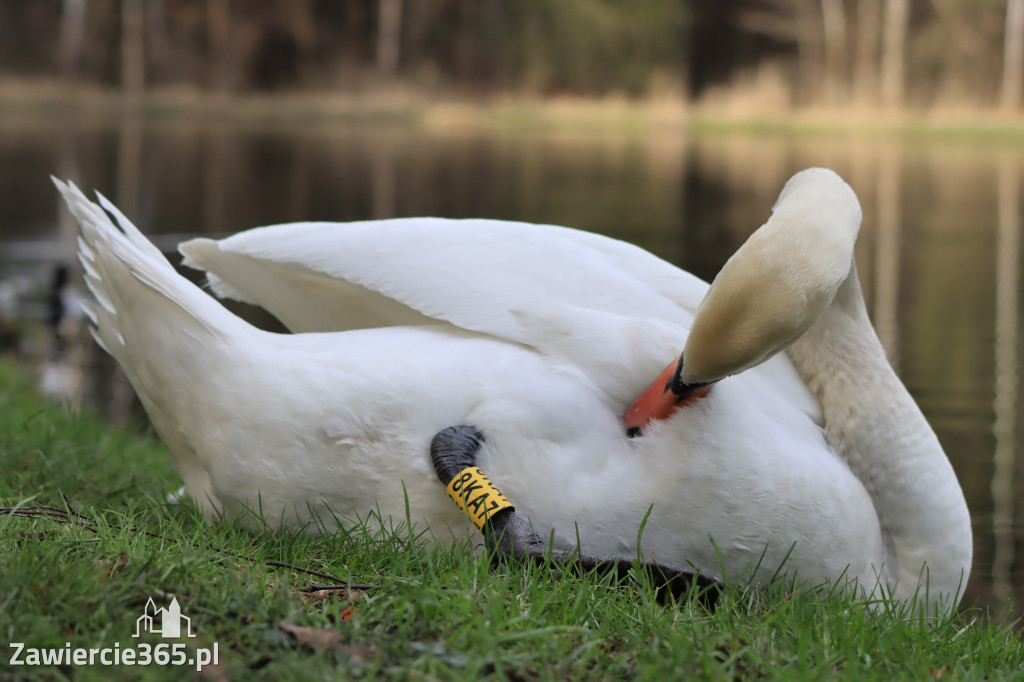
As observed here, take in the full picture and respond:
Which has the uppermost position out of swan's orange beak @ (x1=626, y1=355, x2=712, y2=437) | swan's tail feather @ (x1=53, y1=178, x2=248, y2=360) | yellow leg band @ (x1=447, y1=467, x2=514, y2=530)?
swan's tail feather @ (x1=53, y1=178, x2=248, y2=360)

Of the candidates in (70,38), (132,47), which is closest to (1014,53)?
(132,47)

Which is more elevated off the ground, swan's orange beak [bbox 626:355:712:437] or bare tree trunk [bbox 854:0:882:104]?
bare tree trunk [bbox 854:0:882:104]

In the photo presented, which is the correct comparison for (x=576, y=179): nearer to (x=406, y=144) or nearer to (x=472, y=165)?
(x=472, y=165)

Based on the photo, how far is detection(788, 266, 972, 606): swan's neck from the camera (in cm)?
293

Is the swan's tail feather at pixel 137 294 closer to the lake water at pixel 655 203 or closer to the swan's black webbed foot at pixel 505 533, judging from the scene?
the swan's black webbed foot at pixel 505 533

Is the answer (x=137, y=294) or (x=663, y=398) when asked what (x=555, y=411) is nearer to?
(x=663, y=398)

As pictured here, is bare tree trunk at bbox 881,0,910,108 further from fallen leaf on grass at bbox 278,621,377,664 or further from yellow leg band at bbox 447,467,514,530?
fallen leaf on grass at bbox 278,621,377,664

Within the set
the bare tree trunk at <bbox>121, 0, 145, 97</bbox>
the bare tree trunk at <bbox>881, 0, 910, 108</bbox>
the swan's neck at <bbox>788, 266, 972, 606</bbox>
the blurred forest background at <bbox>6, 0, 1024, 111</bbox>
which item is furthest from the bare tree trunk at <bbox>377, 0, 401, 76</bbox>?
the swan's neck at <bbox>788, 266, 972, 606</bbox>

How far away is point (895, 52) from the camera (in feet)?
93.7

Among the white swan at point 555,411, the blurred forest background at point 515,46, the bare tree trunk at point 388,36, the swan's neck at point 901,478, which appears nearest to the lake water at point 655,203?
the swan's neck at point 901,478

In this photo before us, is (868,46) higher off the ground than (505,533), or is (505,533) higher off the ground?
(868,46)

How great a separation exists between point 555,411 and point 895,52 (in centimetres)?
2853

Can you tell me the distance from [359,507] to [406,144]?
20311 millimetres

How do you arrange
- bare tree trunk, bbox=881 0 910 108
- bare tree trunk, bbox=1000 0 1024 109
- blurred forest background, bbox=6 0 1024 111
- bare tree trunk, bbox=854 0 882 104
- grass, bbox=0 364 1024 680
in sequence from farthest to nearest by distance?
blurred forest background, bbox=6 0 1024 111 → bare tree trunk, bbox=854 0 882 104 → bare tree trunk, bbox=881 0 910 108 → bare tree trunk, bbox=1000 0 1024 109 → grass, bbox=0 364 1024 680
